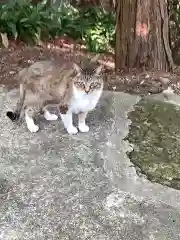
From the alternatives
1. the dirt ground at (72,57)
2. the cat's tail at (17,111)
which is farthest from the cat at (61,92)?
the dirt ground at (72,57)

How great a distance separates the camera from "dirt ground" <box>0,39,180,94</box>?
5.39 metres

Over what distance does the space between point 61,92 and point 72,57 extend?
252 centimetres

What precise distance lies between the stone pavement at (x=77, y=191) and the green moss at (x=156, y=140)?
0.30 feet

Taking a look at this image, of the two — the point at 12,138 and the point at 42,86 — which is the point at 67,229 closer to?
the point at 12,138

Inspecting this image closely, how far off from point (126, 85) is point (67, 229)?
8.26 ft

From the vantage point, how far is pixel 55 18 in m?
7.08

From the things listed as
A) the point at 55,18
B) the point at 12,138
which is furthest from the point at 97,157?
the point at 55,18

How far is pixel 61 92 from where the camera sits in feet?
14.1

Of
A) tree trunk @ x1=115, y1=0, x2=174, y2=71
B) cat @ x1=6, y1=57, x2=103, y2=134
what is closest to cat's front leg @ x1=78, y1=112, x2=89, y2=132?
cat @ x1=6, y1=57, x2=103, y2=134

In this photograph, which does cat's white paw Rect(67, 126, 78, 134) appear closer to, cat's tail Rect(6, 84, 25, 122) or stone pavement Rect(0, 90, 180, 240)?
stone pavement Rect(0, 90, 180, 240)

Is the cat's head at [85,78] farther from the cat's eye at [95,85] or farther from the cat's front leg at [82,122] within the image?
the cat's front leg at [82,122]

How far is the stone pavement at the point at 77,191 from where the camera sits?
126 inches

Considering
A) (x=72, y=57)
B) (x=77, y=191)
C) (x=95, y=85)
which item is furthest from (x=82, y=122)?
(x=72, y=57)

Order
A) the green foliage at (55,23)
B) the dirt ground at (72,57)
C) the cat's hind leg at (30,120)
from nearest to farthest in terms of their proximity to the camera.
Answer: the cat's hind leg at (30,120) < the dirt ground at (72,57) < the green foliage at (55,23)
